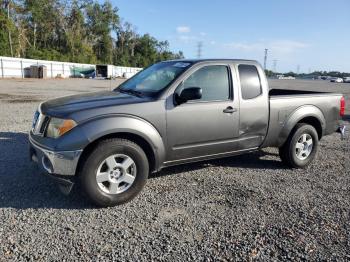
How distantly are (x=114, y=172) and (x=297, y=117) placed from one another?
331 cm

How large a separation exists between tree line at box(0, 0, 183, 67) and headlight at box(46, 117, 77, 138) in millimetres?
58411

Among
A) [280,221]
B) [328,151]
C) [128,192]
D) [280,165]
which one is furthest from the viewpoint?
[328,151]

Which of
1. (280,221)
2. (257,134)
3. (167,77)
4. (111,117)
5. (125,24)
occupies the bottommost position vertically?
(280,221)

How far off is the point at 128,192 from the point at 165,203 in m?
0.50

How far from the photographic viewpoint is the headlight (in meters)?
3.78

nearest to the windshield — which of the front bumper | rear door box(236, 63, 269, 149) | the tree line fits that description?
rear door box(236, 63, 269, 149)

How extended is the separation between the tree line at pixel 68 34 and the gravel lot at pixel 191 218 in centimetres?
5838

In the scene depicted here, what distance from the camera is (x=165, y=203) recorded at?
13.9 ft

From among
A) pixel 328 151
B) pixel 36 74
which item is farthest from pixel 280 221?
pixel 36 74

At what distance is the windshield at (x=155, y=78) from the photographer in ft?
15.1

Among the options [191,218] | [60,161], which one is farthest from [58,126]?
[191,218]

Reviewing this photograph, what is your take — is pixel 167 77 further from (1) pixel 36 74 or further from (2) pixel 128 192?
(1) pixel 36 74

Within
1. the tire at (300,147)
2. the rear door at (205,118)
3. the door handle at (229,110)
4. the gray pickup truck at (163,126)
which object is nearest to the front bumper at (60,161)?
the gray pickup truck at (163,126)

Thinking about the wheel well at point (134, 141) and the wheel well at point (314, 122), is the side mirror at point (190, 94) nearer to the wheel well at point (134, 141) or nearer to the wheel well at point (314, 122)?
the wheel well at point (134, 141)
